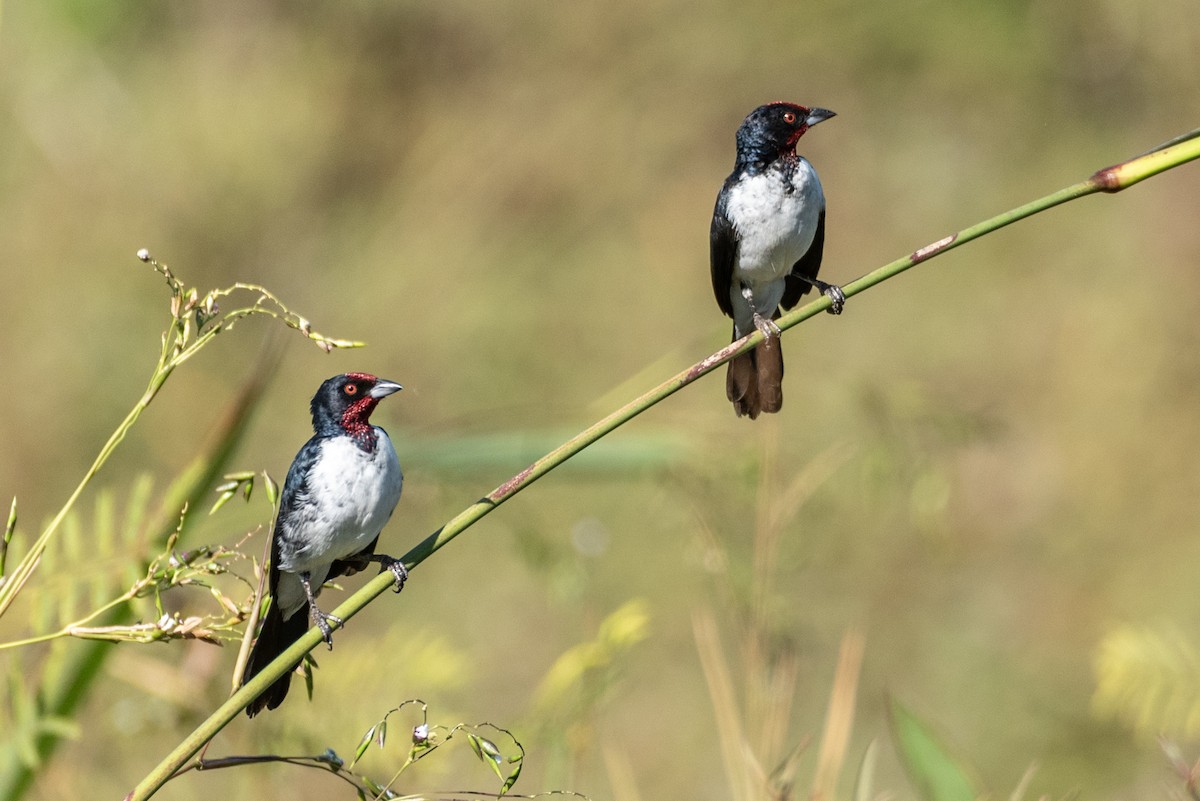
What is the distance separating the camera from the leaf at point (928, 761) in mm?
2131

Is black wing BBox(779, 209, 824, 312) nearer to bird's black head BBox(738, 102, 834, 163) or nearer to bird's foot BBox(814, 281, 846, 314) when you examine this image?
bird's foot BBox(814, 281, 846, 314)

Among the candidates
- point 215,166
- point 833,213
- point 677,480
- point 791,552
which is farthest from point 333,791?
point 833,213

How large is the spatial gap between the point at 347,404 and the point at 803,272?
144cm

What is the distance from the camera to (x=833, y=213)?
31.6ft

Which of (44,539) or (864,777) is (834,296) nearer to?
(864,777)

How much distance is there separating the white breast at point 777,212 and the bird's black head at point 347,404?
1067mm

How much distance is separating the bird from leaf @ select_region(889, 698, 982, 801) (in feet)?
3.51

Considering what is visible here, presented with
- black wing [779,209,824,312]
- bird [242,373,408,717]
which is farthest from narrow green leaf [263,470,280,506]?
black wing [779,209,824,312]

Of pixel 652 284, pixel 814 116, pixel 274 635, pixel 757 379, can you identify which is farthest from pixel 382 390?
pixel 652 284

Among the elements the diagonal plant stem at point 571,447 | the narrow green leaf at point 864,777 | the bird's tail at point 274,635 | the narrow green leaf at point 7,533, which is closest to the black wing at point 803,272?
the bird's tail at point 274,635

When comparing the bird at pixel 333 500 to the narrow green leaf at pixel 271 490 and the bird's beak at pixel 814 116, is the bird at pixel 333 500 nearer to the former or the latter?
the narrow green leaf at pixel 271 490

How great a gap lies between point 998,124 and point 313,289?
15.7 ft

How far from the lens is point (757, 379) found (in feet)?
11.3

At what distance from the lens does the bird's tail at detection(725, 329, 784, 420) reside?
3.39m
